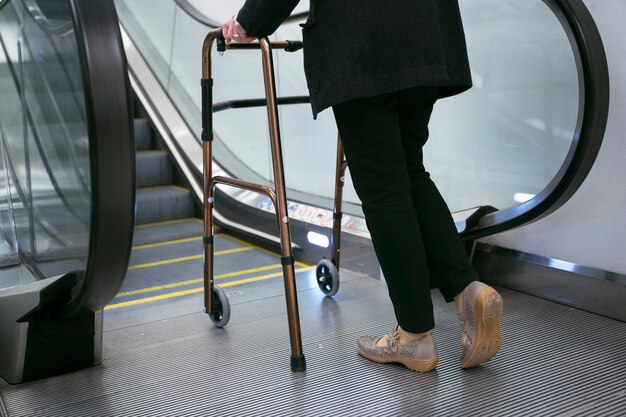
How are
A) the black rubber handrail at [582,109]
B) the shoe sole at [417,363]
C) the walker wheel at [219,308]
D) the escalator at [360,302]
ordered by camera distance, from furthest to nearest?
the walker wheel at [219,308] < the black rubber handrail at [582,109] < the shoe sole at [417,363] < the escalator at [360,302]

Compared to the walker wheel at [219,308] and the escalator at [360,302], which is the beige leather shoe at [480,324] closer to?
the escalator at [360,302]

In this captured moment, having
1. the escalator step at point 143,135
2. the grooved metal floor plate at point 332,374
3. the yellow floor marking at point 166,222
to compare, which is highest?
the escalator step at point 143,135

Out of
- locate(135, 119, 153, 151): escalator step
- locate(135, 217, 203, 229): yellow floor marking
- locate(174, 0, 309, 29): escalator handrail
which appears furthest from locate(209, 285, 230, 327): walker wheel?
locate(135, 119, 153, 151): escalator step

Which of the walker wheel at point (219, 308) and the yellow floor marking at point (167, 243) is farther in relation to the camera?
the yellow floor marking at point (167, 243)

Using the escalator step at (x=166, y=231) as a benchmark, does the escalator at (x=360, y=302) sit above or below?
above

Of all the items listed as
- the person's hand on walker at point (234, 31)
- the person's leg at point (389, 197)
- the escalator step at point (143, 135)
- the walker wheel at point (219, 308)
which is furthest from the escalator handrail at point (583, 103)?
the escalator step at point (143, 135)

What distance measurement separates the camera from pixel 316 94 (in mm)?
2035

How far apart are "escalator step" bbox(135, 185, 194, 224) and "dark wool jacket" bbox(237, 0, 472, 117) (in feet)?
10.2

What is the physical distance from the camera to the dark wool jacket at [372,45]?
194 cm

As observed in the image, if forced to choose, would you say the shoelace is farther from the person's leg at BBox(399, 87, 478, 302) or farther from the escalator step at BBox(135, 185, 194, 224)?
the escalator step at BBox(135, 185, 194, 224)

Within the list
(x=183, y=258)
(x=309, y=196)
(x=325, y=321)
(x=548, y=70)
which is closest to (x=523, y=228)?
(x=548, y=70)

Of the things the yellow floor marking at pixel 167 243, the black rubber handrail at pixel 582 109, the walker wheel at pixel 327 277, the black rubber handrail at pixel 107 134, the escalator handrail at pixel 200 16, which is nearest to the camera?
the black rubber handrail at pixel 107 134

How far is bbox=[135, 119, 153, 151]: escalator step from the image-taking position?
18.5 feet

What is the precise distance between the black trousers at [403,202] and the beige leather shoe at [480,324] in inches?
2.4
